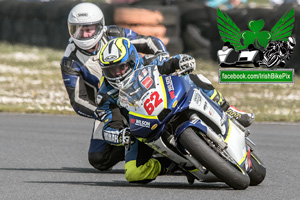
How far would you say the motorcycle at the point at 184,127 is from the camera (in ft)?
18.4

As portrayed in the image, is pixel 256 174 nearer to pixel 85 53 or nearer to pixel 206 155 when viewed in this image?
pixel 206 155

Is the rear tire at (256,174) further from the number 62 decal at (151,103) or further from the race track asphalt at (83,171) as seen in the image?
the number 62 decal at (151,103)

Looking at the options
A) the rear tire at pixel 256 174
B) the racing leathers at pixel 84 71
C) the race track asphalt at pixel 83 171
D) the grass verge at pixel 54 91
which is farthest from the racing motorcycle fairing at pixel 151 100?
the grass verge at pixel 54 91

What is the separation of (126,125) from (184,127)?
113 cm

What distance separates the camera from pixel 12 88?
16.8 meters

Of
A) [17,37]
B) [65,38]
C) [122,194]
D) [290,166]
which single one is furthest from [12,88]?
[122,194]

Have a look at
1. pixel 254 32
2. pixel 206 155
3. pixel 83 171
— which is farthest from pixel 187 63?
pixel 254 32

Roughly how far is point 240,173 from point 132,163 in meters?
1.09

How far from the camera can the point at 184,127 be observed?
5.62 meters

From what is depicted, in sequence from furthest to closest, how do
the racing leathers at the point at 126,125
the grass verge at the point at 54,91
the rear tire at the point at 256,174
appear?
the grass verge at the point at 54,91 → the racing leathers at the point at 126,125 → the rear tire at the point at 256,174

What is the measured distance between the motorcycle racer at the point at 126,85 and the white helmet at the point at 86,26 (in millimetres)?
1156

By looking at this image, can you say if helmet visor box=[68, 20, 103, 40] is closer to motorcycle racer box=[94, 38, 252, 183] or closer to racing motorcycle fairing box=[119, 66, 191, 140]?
motorcycle racer box=[94, 38, 252, 183]

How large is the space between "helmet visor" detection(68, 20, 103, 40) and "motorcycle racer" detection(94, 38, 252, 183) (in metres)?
1.16

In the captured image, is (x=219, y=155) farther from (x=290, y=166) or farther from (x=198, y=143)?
(x=290, y=166)
